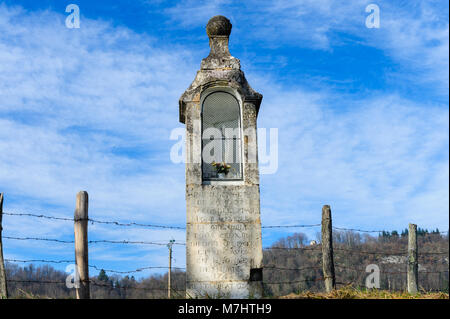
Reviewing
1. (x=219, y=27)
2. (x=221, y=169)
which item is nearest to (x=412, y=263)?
(x=221, y=169)

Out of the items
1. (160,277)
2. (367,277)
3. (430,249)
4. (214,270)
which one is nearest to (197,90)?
(214,270)

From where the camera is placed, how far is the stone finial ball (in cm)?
806

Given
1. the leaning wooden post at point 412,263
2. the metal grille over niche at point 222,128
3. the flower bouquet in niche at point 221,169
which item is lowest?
the leaning wooden post at point 412,263

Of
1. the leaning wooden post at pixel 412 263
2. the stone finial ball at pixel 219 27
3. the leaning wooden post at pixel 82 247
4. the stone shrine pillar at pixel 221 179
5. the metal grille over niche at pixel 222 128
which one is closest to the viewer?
the leaning wooden post at pixel 82 247

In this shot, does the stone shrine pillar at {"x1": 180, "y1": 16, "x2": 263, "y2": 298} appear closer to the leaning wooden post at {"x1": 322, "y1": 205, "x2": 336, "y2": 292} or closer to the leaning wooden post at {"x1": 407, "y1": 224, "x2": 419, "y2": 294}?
the leaning wooden post at {"x1": 322, "y1": 205, "x2": 336, "y2": 292}

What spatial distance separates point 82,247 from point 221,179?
92.4 inches

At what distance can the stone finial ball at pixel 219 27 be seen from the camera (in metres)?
8.06

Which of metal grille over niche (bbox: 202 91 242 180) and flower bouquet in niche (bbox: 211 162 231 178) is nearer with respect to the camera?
flower bouquet in niche (bbox: 211 162 231 178)

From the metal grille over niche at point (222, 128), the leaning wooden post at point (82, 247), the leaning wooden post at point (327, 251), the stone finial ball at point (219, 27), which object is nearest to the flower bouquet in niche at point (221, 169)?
the metal grille over niche at point (222, 128)

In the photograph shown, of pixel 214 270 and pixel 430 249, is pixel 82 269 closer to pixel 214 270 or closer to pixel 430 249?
pixel 214 270

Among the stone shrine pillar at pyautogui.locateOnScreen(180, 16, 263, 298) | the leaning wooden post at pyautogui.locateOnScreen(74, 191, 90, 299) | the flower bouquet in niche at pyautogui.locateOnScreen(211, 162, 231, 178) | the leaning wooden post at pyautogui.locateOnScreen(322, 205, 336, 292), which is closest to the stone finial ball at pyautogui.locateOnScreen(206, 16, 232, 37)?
the stone shrine pillar at pyautogui.locateOnScreen(180, 16, 263, 298)

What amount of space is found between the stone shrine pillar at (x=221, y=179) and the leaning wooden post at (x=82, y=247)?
149 cm

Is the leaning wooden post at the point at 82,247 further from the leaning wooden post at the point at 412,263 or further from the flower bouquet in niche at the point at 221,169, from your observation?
the leaning wooden post at the point at 412,263
